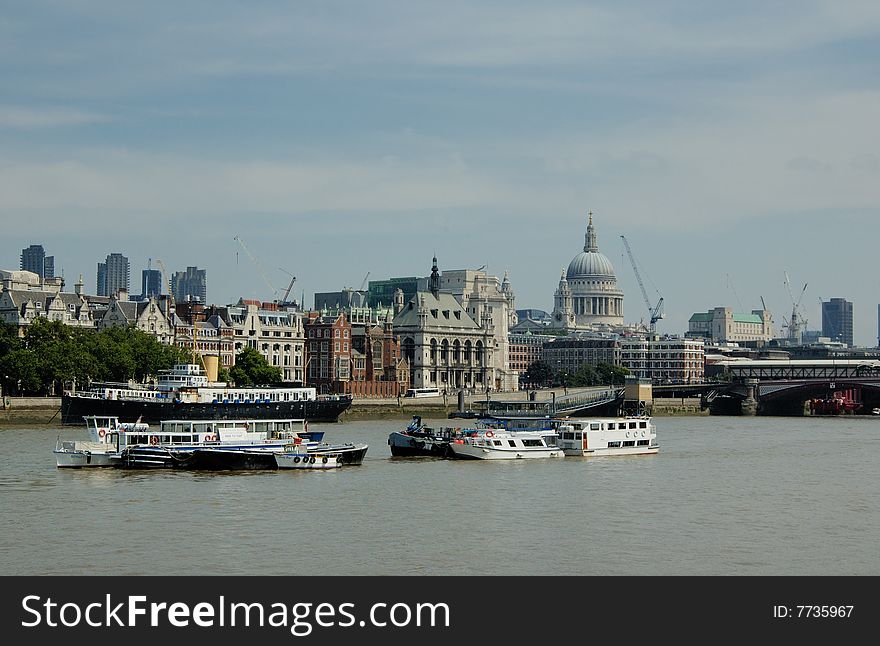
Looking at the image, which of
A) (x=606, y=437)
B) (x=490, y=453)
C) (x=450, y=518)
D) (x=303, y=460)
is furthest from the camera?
(x=606, y=437)

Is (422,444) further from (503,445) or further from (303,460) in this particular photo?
(303,460)

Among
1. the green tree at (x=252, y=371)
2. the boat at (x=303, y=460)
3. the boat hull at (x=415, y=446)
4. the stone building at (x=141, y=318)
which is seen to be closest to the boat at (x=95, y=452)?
the boat at (x=303, y=460)

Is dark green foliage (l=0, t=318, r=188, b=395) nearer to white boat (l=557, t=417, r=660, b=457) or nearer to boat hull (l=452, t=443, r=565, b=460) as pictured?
white boat (l=557, t=417, r=660, b=457)

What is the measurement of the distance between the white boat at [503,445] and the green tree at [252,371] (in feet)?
224

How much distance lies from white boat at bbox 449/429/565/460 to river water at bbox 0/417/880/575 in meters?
1.27

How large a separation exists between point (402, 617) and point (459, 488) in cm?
3100

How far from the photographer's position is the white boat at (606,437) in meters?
83.8

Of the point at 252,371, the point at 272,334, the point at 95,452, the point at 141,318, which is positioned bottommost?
the point at 95,452

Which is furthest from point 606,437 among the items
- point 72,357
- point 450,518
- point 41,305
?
point 41,305

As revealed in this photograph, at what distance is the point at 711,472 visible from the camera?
72625 millimetres

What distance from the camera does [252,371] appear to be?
5896 inches

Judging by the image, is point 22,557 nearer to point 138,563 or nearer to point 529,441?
point 138,563

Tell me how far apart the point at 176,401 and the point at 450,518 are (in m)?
61.0

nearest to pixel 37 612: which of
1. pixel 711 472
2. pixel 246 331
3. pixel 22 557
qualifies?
pixel 22 557
